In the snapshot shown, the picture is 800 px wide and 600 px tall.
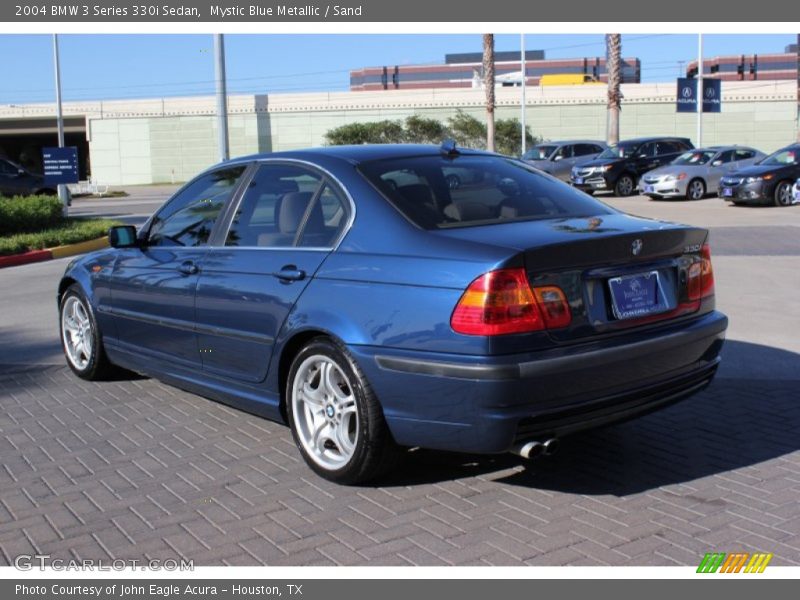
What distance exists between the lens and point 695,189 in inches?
1008

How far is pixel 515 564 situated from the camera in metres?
3.73

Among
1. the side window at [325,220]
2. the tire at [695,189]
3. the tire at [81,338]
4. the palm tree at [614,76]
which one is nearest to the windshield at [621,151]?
the tire at [695,189]

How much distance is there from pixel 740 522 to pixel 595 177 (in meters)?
24.5

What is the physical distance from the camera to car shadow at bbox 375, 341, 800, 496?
470 cm

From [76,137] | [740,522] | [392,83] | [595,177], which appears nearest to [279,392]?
[740,522]


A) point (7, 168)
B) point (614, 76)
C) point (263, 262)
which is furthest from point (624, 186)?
point (263, 262)

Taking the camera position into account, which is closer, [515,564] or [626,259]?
[515,564]

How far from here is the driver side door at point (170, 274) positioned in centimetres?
A: 557

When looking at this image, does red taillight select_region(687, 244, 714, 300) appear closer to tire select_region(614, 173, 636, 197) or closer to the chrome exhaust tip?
the chrome exhaust tip

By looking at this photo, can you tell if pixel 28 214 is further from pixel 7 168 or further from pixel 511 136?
pixel 511 136

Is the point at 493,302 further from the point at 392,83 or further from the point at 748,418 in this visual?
the point at 392,83

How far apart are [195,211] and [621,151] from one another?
24.6 meters

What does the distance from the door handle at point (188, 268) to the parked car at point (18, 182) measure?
2311 centimetres

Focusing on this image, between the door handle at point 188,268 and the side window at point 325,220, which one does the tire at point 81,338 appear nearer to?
the door handle at point 188,268
